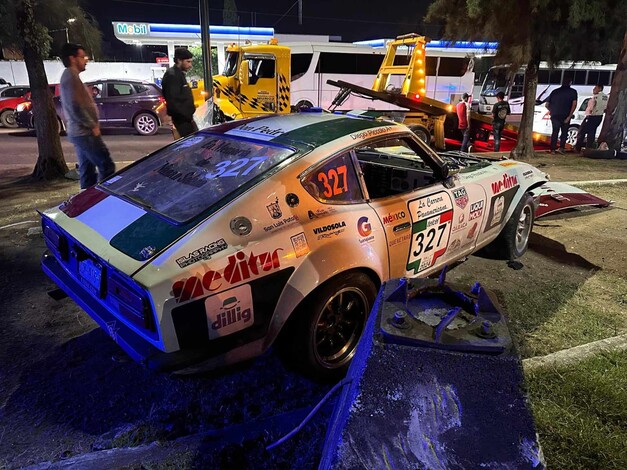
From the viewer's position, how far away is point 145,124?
1466 centimetres

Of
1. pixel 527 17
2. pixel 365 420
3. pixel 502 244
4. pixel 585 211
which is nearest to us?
pixel 365 420

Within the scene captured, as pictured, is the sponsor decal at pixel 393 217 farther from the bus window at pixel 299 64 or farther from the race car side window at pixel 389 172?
the bus window at pixel 299 64

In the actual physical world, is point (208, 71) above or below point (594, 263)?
above

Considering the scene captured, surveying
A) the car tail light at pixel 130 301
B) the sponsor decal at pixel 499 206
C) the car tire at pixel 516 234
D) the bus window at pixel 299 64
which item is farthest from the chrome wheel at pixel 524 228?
the bus window at pixel 299 64

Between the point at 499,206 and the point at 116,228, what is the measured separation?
326 cm

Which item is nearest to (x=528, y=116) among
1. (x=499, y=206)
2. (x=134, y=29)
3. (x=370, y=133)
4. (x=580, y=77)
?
(x=499, y=206)

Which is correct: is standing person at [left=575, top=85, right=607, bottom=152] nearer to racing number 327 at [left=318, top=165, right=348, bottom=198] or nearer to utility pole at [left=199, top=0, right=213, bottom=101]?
utility pole at [left=199, top=0, right=213, bottom=101]

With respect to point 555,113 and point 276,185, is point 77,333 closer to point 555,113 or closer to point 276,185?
point 276,185

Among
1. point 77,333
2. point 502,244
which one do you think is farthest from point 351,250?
point 502,244

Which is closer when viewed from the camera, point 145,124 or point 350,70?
point 145,124

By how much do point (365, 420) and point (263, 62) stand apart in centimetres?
1439

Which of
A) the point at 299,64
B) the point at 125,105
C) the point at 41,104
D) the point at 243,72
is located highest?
the point at 299,64

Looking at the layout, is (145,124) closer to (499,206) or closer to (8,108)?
(8,108)

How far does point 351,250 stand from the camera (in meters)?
2.76
